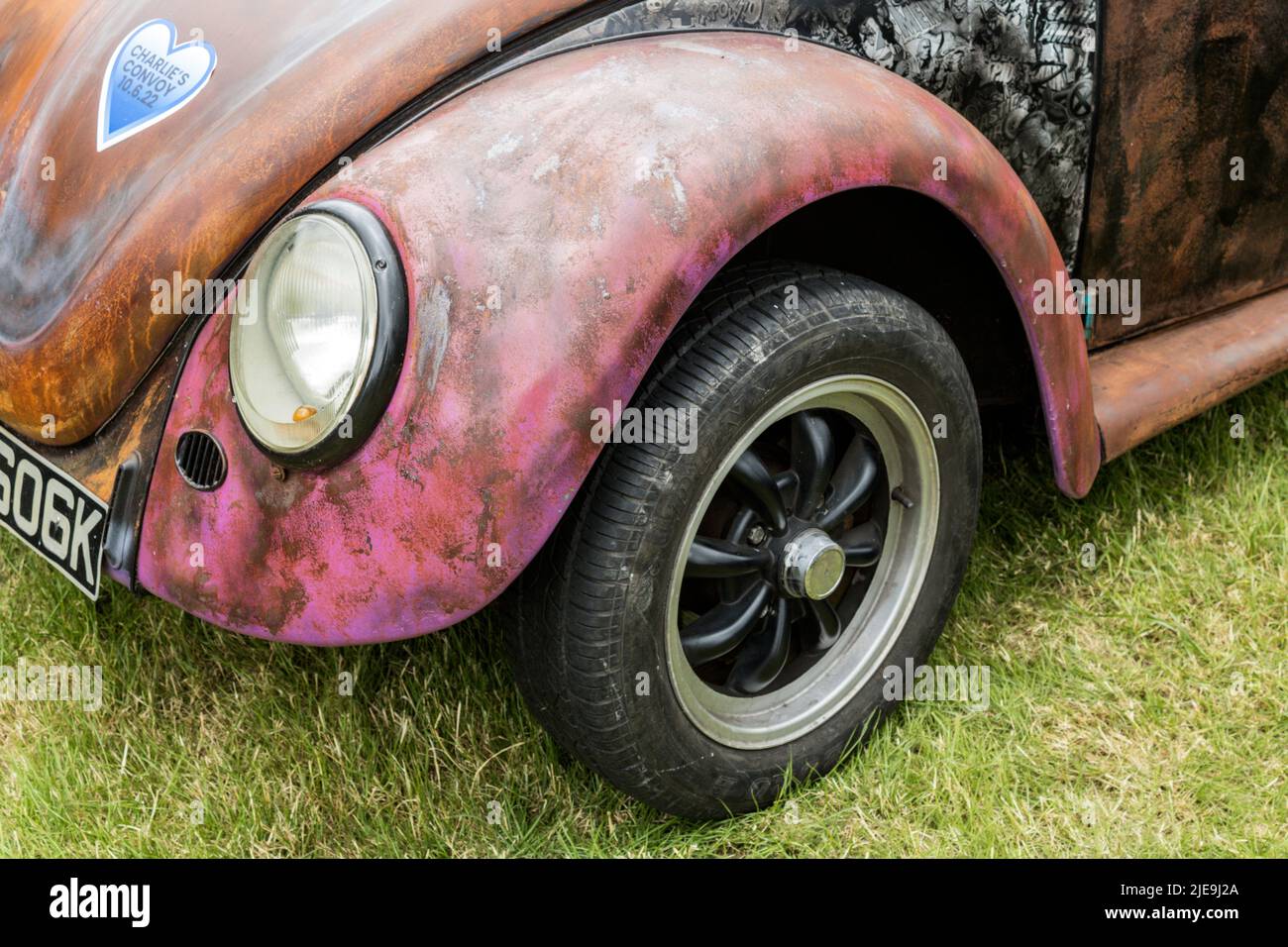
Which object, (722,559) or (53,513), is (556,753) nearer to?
(722,559)

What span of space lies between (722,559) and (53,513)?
0.93m

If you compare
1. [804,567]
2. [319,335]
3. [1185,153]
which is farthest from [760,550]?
[1185,153]

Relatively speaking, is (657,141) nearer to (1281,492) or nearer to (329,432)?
(329,432)

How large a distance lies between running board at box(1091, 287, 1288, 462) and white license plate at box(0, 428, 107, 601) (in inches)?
62.0

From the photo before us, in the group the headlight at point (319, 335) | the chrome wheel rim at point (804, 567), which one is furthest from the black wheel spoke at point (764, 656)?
the headlight at point (319, 335)

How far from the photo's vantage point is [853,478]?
2.04 meters

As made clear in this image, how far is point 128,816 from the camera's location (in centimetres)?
199

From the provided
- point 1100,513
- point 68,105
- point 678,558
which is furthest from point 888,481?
point 68,105

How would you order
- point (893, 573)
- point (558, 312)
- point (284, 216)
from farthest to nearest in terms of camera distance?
1. point (893, 573)
2. point (284, 216)
3. point (558, 312)

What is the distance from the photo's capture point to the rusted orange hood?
1.75 m

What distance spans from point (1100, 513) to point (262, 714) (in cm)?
168

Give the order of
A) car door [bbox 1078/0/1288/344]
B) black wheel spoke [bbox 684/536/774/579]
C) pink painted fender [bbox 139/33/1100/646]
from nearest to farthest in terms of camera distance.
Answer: pink painted fender [bbox 139/33/1100/646]
black wheel spoke [bbox 684/536/774/579]
car door [bbox 1078/0/1288/344]

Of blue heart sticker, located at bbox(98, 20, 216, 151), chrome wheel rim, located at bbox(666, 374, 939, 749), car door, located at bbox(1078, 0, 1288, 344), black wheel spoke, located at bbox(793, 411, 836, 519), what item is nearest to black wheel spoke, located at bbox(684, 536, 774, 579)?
chrome wheel rim, located at bbox(666, 374, 939, 749)

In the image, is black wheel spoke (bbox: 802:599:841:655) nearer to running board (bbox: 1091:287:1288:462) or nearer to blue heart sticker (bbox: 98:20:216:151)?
running board (bbox: 1091:287:1288:462)
